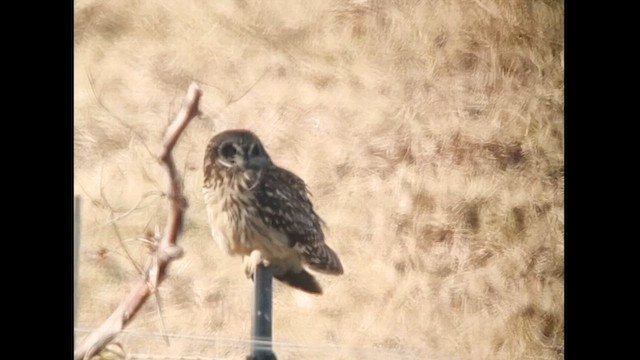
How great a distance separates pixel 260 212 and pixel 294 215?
81 mm

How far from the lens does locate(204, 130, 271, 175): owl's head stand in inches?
72.5

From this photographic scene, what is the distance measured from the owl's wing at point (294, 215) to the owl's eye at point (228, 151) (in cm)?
9

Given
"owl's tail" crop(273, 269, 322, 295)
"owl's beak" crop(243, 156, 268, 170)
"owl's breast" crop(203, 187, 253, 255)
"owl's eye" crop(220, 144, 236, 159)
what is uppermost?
"owl's eye" crop(220, 144, 236, 159)

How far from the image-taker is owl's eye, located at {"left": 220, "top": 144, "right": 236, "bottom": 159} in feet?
6.05

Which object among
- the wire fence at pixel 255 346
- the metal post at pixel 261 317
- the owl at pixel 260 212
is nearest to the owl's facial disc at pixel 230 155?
the owl at pixel 260 212

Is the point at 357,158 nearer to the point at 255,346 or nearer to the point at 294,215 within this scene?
the point at 294,215

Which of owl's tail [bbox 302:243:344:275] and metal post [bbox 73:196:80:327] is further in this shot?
owl's tail [bbox 302:243:344:275]

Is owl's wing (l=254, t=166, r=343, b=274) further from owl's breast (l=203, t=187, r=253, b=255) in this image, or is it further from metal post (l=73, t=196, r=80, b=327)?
metal post (l=73, t=196, r=80, b=327)

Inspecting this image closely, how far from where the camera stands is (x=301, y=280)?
6.14 feet

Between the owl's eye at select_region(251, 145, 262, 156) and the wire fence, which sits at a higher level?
the owl's eye at select_region(251, 145, 262, 156)

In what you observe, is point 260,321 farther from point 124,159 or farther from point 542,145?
point 542,145

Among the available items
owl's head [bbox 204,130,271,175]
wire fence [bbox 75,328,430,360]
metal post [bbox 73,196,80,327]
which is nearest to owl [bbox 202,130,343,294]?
owl's head [bbox 204,130,271,175]
